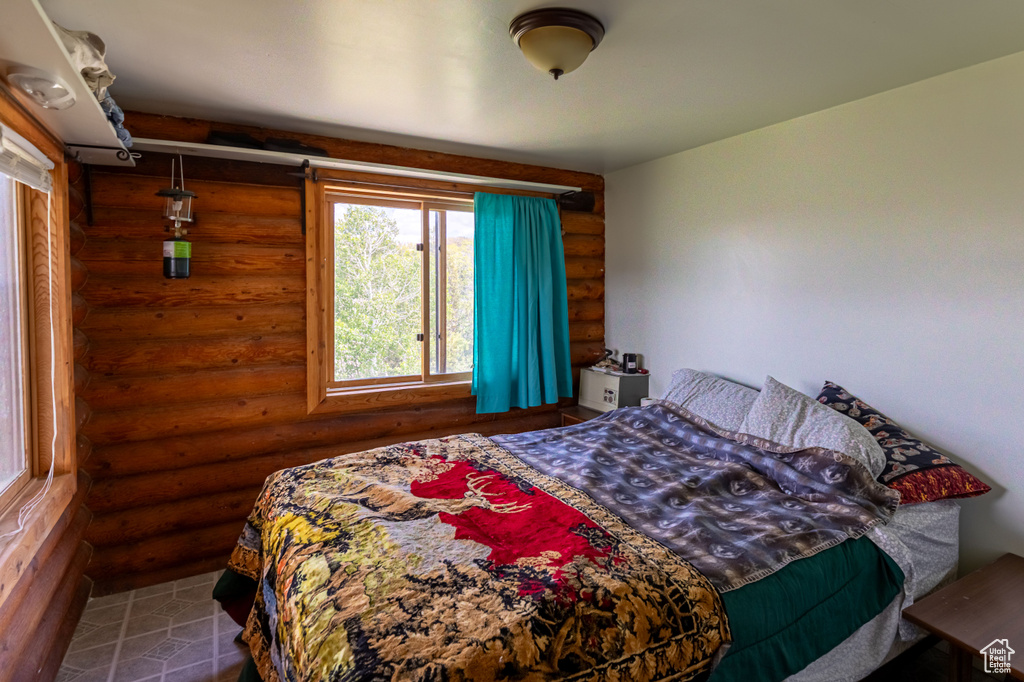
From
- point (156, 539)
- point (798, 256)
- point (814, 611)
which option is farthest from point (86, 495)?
point (798, 256)

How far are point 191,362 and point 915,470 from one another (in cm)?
356

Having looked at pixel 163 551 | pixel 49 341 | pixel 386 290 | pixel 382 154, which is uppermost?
pixel 382 154

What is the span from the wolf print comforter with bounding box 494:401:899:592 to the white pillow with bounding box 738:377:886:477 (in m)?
0.06

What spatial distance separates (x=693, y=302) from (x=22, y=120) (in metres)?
3.41

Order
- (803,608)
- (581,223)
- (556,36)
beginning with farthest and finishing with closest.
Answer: (581,223)
(556,36)
(803,608)

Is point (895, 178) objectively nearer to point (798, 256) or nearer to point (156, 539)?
point (798, 256)

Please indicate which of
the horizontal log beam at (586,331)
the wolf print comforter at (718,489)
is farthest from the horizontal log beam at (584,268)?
the wolf print comforter at (718,489)

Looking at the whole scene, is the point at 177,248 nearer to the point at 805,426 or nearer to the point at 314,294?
the point at 314,294

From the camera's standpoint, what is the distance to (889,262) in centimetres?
254

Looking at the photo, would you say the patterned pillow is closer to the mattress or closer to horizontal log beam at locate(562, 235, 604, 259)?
the mattress

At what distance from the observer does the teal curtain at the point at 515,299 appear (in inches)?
146

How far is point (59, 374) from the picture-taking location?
7.34 ft

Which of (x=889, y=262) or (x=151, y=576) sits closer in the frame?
(x=889, y=262)

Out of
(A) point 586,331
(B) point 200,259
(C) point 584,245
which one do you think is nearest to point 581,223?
(C) point 584,245
